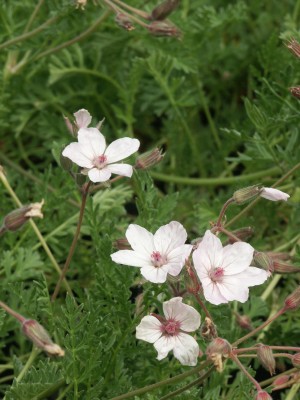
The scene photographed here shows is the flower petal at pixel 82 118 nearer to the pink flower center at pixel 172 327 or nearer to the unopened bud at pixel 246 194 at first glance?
the unopened bud at pixel 246 194

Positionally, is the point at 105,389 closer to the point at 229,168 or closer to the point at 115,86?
the point at 229,168

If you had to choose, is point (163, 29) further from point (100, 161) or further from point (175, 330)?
point (175, 330)

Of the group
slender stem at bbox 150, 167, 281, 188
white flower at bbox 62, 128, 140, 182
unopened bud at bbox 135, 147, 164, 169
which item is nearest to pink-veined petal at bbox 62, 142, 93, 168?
white flower at bbox 62, 128, 140, 182

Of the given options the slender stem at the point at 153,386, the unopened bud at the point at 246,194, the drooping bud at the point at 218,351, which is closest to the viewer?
the drooping bud at the point at 218,351

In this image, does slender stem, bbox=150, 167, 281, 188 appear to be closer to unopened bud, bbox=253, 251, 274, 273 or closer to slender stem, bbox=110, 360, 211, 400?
unopened bud, bbox=253, 251, 274, 273

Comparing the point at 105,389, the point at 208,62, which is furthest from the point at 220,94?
the point at 105,389

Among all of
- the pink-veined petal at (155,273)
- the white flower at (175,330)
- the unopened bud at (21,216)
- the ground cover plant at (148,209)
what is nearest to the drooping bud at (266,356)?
the ground cover plant at (148,209)

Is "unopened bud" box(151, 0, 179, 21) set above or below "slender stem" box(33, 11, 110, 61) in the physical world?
above
